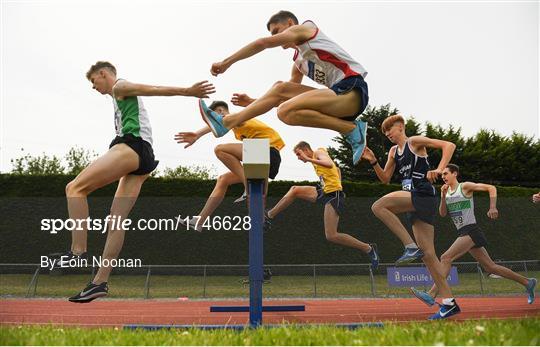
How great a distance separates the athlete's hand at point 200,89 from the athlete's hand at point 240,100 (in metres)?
0.94

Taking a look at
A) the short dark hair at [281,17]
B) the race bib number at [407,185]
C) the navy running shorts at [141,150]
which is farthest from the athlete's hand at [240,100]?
the race bib number at [407,185]

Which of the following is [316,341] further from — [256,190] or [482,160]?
[482,160]

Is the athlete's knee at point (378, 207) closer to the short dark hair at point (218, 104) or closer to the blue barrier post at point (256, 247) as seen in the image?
the short dark hair at point (218, 104)

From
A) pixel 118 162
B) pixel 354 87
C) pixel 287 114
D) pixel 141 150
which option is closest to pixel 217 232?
pixel 141 150

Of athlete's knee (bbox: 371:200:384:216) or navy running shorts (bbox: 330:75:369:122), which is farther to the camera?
athlete's knee (bbox: 371:200:384:216)

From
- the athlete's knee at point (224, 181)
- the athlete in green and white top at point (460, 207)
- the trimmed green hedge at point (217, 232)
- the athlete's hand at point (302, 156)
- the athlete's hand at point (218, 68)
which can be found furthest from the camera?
the trimmed green hedge at point (217, 232)

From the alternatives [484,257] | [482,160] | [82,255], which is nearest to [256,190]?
[82,255]

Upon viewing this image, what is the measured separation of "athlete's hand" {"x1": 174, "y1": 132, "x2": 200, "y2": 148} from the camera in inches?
220

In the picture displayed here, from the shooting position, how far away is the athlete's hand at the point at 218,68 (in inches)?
172

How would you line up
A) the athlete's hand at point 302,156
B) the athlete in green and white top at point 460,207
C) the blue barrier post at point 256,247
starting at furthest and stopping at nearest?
the athlete in green and white top at point 460,207 < the athlete's hand at point 302,156 < the blue barrier post at point 256,247

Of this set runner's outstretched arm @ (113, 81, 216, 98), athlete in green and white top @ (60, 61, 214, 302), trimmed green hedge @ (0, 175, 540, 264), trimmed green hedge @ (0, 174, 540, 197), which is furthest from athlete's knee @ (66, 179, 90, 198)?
trimmed green hedge @ (0, 174, 540, 197)

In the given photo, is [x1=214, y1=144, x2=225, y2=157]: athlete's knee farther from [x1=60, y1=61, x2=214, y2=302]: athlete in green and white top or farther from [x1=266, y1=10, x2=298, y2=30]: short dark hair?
[x1=266, y1=10, x2=298, y2=30]: short dark hair

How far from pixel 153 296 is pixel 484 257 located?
7.57m

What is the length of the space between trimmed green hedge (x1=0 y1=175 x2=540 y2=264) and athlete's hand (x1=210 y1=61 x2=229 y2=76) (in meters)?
6.62
